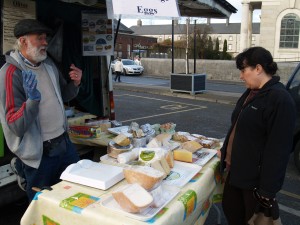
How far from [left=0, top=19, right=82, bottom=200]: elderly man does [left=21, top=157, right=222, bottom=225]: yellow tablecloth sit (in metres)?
0.41

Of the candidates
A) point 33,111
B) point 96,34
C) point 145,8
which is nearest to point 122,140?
point 33,111

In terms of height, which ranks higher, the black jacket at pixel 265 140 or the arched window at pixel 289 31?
the arched window at pixel 289 31

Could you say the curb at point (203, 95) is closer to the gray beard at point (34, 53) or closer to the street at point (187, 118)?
the street at point (187, 118)

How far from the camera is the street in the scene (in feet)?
12.2

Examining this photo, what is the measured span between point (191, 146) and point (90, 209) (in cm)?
130

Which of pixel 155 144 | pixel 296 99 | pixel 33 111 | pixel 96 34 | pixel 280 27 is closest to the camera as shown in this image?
pixel 33 111

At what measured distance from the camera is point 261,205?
2.29 metres

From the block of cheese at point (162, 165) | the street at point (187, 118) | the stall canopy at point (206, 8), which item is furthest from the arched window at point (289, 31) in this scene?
the block of cheese at point (162, 165)

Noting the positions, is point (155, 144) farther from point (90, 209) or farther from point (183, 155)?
point (90, 209)

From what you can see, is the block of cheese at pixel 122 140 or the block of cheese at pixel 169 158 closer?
the block of cheese at pixel 169 158

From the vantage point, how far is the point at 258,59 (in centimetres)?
222

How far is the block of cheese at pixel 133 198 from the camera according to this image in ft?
5.64

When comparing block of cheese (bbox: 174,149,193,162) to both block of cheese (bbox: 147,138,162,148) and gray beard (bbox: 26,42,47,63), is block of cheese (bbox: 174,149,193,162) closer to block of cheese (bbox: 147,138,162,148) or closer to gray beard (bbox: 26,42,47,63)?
block of cheese (bbox: 147,138,162,148)

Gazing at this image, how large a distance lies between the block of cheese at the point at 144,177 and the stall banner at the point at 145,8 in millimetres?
1309
